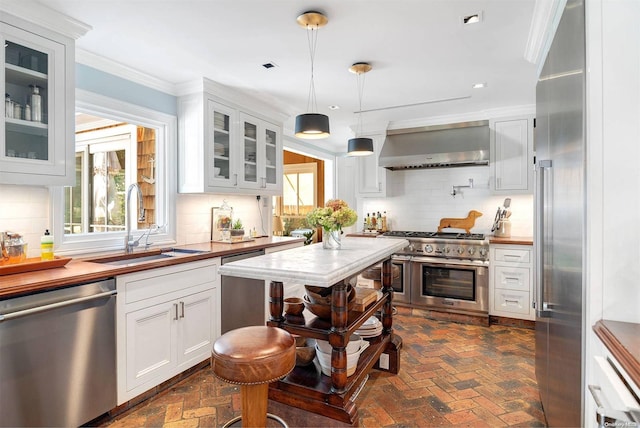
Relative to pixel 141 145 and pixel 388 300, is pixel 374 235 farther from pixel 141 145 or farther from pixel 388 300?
pixel 141 145

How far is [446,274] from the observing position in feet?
13.8

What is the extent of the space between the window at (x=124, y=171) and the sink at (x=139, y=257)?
0.20 metres

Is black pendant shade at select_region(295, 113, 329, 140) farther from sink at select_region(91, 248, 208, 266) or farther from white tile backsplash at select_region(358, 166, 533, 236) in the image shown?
white tile backsplash at select_region(358, 166, 533, 236)

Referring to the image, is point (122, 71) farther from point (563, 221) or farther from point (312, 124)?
point (563, 221)

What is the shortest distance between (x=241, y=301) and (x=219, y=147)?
1.53 metres

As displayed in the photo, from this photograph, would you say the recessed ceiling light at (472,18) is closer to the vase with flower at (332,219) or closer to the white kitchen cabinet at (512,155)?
the vase with flower at (332,219)

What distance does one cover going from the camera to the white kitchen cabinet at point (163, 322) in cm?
227

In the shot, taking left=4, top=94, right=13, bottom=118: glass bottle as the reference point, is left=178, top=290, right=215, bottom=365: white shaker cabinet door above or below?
below

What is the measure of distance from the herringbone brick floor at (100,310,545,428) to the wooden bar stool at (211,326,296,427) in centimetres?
65

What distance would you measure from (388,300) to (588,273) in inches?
69.2

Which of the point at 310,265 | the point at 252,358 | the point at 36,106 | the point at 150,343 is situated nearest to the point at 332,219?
the point at 310,265

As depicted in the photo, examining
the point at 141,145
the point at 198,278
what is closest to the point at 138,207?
the point at 141,145

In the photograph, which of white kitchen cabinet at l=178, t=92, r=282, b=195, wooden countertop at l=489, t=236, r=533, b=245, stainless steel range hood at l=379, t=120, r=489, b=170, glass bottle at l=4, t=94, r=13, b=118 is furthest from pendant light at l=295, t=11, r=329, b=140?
wooden countertop at l=489, t=236, r=533, b=245

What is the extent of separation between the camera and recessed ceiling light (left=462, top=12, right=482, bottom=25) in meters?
2.22
